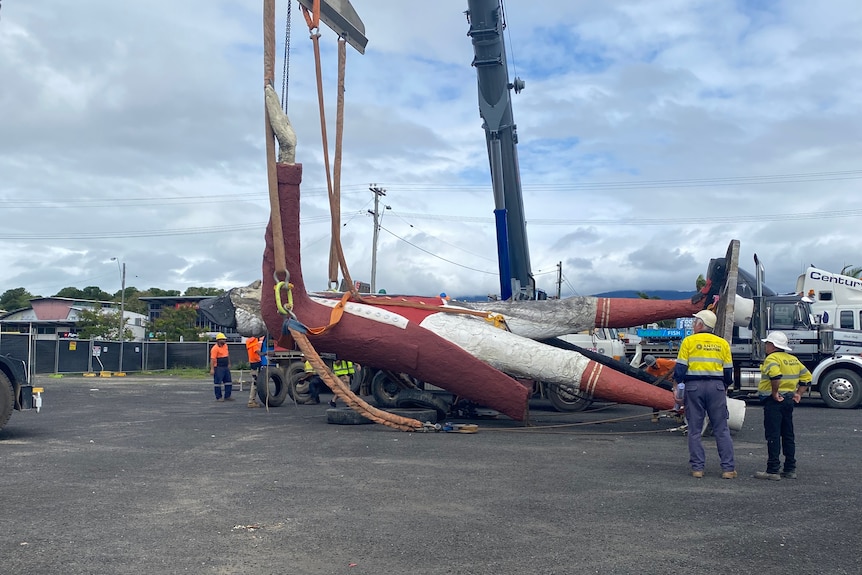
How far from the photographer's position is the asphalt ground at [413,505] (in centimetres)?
505

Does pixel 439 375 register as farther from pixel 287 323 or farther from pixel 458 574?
pixel 458 574

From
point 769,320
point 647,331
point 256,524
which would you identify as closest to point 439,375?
point 256,524

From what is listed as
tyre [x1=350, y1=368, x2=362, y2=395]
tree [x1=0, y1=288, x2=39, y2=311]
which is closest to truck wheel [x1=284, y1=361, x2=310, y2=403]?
tyre [x1=350, y1=368, x2=362, y2=395]

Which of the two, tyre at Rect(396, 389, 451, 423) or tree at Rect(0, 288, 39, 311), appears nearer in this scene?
tyre at Rect(396, 389, 451, 423)

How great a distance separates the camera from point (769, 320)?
18281 millimetres

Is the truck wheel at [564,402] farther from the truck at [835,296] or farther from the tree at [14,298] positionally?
the tree at [14,298]

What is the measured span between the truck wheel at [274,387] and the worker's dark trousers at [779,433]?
11.4 meters

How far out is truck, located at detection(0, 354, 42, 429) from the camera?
10.8 metres

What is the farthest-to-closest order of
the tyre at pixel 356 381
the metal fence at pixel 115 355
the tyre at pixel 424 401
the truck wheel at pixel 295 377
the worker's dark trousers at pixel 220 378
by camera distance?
the metal fence at pixel 115 355, the worker's dark trousers at pixel 220 378, the truck wheel at pixel 295 377, the tyre at pixel 356 381, the tyre at pixel 424 401

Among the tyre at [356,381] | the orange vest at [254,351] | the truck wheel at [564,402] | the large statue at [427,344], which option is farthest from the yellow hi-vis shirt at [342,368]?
the large statue at [427,344]

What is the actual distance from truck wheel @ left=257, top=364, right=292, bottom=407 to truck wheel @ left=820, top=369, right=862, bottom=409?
1184cm

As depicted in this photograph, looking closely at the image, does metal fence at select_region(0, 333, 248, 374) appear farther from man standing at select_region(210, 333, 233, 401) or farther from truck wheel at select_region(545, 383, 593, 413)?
truck wheel at select_region(545, 383, 593, 413)

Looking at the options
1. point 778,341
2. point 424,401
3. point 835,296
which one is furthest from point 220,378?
point 835,296

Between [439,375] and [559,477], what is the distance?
14.0ft
